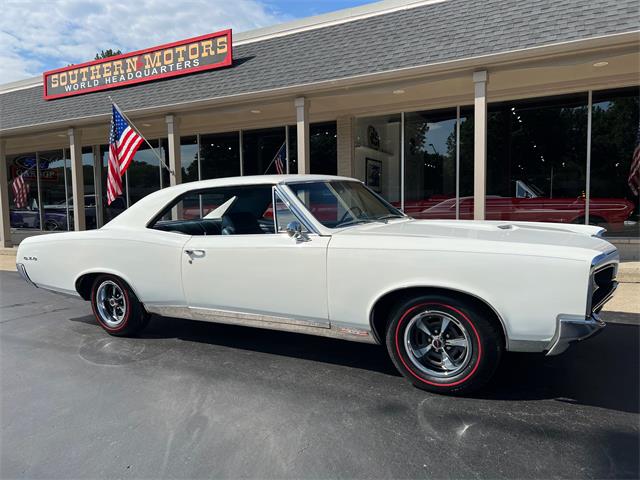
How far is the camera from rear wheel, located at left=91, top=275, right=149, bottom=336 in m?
4.60

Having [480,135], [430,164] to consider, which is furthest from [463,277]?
[430,164]

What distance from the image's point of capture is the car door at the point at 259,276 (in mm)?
3545

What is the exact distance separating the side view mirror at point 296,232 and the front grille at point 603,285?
6.70 feet

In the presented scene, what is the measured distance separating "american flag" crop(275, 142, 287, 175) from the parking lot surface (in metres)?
8.52

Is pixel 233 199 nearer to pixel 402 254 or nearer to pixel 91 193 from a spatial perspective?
pixel 402 254

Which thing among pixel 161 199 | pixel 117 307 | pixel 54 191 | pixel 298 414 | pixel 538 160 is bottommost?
pixel 298 414

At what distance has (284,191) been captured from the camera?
3900 mm

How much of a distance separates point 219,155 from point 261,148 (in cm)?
156

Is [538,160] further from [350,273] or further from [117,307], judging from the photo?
[117,307]

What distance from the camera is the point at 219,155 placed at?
1374cm

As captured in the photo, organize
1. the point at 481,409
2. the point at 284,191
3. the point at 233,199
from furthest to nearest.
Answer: the point at 233,199 → the point at 284,191 → the point at 481,409

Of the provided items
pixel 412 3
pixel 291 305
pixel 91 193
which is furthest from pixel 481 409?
pixel 91 193

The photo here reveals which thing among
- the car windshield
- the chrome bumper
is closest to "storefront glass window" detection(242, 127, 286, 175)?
the car windshield

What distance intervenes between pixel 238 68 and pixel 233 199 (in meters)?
5.87
